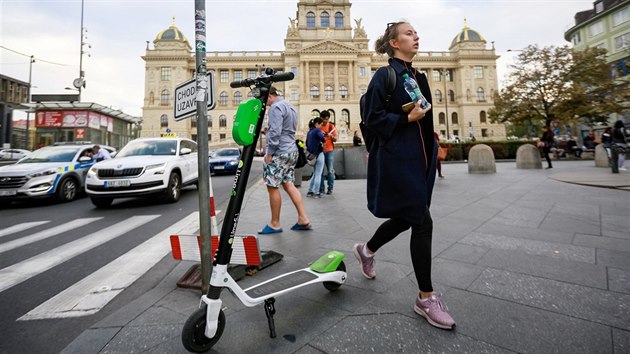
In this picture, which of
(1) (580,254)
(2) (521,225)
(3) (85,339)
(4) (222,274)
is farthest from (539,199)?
(3) (85,339)

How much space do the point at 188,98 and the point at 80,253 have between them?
2.76 m

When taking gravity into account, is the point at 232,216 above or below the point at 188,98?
below

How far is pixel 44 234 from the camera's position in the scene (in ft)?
15.1

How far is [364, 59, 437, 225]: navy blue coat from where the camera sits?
1820 millimetres

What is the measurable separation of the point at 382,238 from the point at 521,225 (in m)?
2.90

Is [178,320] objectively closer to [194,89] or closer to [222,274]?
[222,274]

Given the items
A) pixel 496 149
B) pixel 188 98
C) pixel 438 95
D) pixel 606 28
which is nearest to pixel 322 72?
pixel 438 95

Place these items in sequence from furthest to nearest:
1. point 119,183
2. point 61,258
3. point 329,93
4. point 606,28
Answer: point 329,93, point 606,28, point 119,183, point 61,258

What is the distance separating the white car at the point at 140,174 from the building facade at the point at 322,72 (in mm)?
48637

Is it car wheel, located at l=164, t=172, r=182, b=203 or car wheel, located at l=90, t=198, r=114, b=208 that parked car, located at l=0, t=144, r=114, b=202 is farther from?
car wheel, located at l=164, t=172, r=182, b=203

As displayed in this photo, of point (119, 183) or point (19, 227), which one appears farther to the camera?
point (119, 183)

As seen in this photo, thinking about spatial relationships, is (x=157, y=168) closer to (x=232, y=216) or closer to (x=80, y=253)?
(x=80, y=253)

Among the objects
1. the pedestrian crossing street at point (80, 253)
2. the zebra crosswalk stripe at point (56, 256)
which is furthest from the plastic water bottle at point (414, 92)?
the zebra crosswalk stripe at point (56, 256)

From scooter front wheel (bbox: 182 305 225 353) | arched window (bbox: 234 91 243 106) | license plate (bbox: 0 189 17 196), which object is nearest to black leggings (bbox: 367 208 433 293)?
scooter front wheel (bbox: 182 305 225 353)
